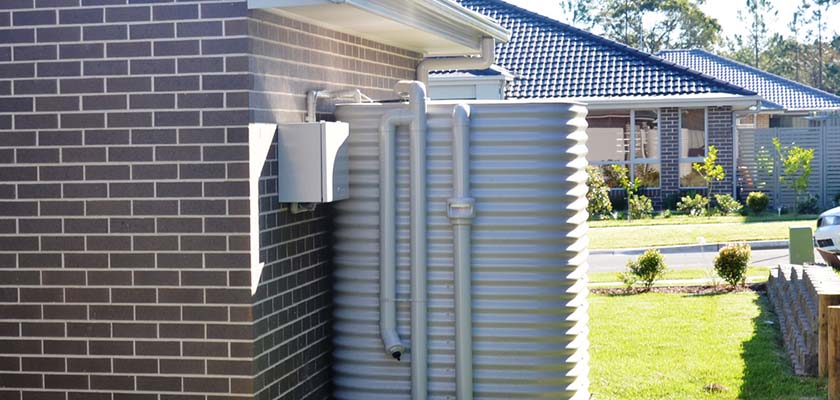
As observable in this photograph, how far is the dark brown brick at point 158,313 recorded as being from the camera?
21.6 feet

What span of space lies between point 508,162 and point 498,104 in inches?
13.9

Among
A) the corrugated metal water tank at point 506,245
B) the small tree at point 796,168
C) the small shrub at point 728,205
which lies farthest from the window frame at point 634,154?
the corrugated metal water tank at point 506,245

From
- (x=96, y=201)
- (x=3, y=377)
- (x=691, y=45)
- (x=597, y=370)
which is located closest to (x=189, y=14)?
(x=96, y=201)

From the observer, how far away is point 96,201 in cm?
666

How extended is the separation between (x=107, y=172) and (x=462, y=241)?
2066 millimetres

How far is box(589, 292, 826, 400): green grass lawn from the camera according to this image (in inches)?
362

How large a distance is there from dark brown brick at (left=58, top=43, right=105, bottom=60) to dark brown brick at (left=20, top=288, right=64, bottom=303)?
1.29 meters

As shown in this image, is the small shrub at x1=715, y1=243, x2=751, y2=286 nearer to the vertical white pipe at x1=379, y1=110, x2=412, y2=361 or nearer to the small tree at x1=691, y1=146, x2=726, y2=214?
the vertical white pipe at x1=379, y1=110, x2=412, y2=361

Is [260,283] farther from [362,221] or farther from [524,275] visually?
[524,275]

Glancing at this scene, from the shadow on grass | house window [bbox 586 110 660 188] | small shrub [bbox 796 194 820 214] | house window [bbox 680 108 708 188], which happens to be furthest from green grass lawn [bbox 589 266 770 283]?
house window [bbox 680 108 708 188]

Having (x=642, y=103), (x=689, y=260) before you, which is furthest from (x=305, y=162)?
(x=642, y=103)

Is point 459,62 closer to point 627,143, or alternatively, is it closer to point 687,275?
point 687,275

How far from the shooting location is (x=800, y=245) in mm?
15633

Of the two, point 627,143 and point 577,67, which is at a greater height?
point 577,67
